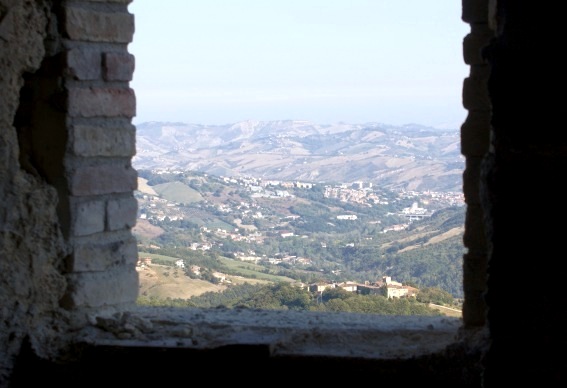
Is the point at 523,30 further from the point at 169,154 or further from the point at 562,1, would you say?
the point at 169,154

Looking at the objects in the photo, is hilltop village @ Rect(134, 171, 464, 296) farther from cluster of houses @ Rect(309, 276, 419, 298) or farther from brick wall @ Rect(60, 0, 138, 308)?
brick wall @ Rect(60, 0, 138, 308)

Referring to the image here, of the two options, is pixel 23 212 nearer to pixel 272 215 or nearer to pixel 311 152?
pixel 272 215

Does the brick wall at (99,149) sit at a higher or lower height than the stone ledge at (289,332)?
higher

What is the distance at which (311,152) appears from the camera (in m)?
6.48

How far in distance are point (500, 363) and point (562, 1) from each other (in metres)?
0.62

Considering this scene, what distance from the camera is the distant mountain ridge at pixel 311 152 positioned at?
15.4 feet

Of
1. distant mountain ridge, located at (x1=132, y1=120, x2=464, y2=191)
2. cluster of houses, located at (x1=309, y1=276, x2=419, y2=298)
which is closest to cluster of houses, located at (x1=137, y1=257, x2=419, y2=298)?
cluster of houses, located at (x1=309, y1=276, x2=419, y2=298)

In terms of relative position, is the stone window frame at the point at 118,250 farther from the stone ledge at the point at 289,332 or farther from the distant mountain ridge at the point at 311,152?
the distant mountain ridge at the point at 311,152

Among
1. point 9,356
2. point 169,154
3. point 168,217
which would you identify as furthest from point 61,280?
point 169,154


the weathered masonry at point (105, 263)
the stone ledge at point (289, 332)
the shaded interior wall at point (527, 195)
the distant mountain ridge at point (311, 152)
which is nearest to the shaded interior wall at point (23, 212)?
the weathered masonry at point (105, 263)

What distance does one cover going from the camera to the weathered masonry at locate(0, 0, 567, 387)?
1.85 meters

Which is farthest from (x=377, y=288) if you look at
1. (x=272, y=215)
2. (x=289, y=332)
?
(x=272, y=215)

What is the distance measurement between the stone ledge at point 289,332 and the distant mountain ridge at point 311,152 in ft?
5.26

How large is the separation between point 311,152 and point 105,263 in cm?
446
